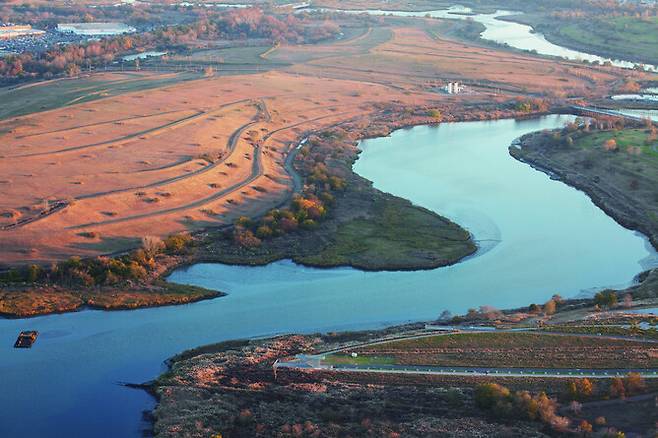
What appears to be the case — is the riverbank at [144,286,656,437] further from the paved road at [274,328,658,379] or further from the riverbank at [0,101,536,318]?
the riverbank at [0,101,536,318]

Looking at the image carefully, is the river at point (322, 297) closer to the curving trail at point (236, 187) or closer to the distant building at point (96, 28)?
the curving trail at point (236, 187)

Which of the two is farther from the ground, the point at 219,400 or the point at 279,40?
the point at 279,40

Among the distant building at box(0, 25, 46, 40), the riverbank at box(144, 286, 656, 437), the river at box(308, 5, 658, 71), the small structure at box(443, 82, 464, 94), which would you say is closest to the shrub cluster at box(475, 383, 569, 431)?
the riverbank at box(144, 286, 656, 437)

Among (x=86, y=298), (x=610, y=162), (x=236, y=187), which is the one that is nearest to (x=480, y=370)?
(x=86, y=298)

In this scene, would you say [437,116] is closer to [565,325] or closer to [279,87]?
[279,87]

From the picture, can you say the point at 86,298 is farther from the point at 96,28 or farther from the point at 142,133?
the point at 96,28

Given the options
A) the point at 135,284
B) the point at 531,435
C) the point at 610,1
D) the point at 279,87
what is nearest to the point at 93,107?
the point at 279,87

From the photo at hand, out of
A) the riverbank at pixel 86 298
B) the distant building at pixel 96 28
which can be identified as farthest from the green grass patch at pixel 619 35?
the riverbank at pixel 86 298
